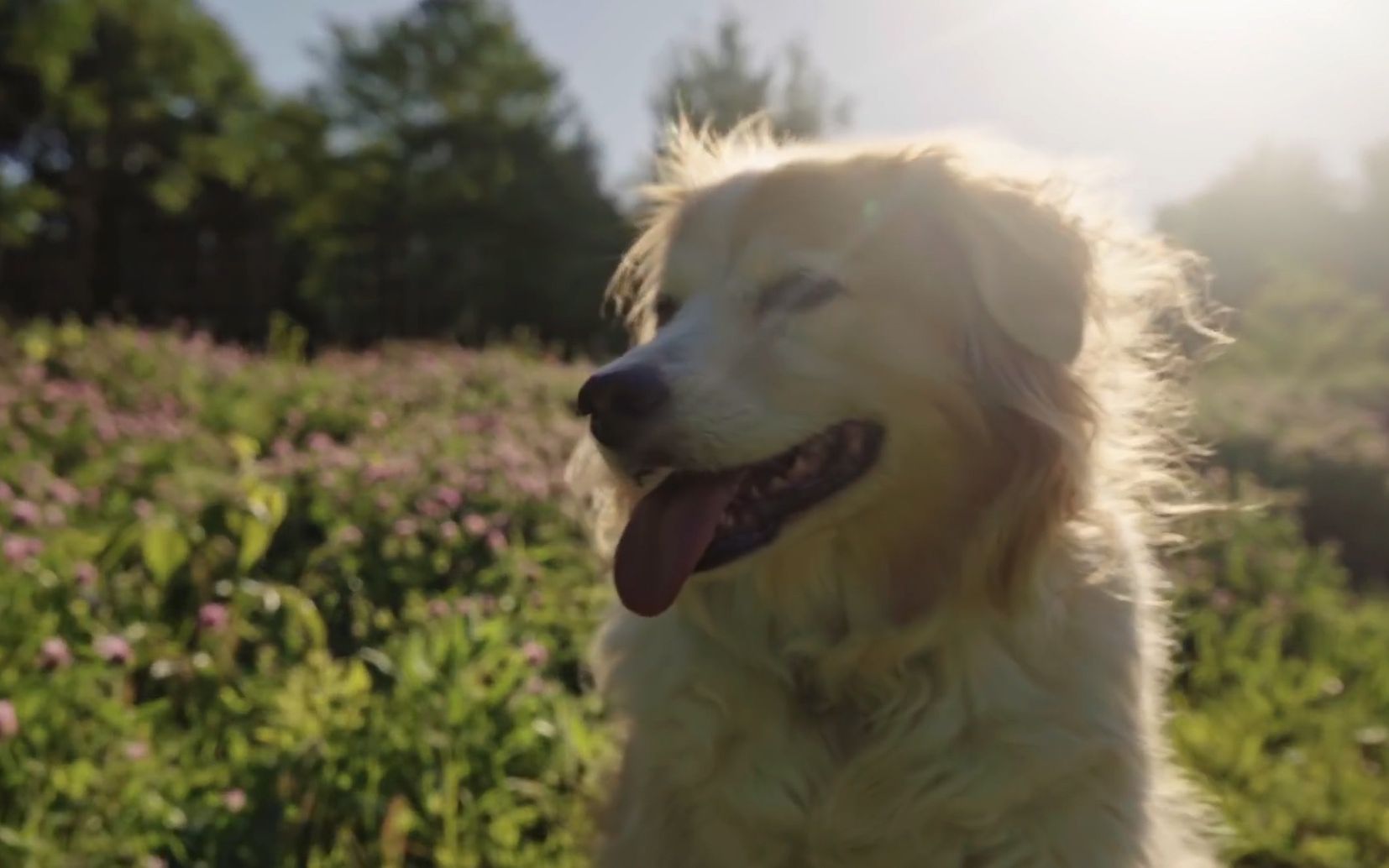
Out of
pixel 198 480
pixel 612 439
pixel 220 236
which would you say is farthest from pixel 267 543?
pixel 220 236

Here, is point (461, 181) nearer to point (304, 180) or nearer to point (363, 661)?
point (304, 180)

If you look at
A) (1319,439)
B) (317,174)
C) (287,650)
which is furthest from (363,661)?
(317,174)

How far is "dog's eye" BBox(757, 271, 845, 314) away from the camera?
2352 millimetres

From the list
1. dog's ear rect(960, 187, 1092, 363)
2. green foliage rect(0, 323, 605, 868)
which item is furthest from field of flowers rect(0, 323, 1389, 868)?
dog's ear rect(960, 187, 1092, 363)

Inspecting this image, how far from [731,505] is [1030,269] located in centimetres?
68

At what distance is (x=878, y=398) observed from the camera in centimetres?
227

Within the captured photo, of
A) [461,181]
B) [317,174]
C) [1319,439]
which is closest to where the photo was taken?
[1319,439]

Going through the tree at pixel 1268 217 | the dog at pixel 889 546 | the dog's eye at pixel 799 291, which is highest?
the dog's eye at pixel 799 291

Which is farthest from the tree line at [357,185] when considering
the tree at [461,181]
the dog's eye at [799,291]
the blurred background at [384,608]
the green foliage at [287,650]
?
the dog's eye at [799,291]

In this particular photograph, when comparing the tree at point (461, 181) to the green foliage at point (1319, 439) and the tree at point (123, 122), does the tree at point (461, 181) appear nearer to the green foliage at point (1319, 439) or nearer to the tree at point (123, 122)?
the tree at point (123, 122)

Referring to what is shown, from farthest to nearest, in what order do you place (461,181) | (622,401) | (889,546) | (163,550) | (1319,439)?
1. (461,181)
2. (1319,439)
3. (163,550)
4. (889,546)
5. (622,401)

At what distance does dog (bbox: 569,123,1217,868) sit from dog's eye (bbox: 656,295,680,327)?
0.90 feet

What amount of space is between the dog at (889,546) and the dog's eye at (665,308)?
0.90ft

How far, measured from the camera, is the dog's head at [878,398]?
2.24 m
